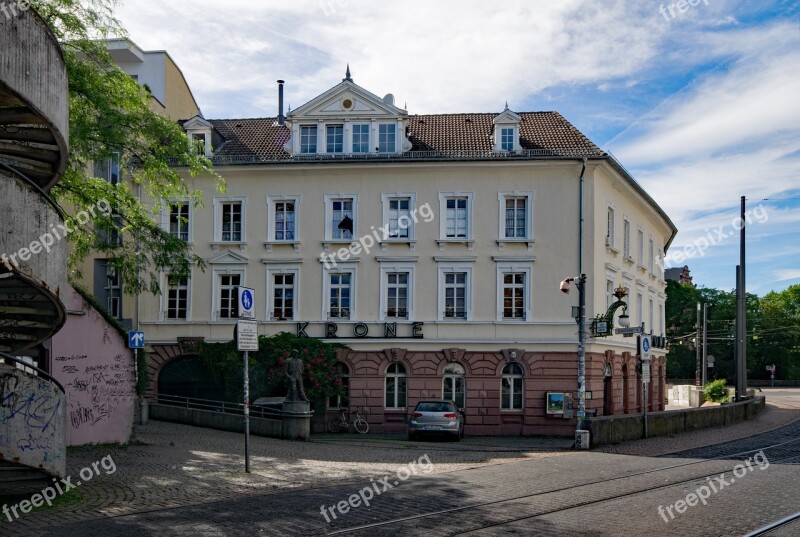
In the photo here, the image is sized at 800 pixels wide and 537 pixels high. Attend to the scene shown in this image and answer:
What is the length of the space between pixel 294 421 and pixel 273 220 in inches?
439

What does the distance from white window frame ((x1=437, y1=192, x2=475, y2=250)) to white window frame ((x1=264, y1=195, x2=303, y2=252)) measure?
5.55m

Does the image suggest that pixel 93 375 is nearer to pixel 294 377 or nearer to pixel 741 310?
pixel 294 377

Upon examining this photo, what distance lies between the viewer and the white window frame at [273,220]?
1363 inches

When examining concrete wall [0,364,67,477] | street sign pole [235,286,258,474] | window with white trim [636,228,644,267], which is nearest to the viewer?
concrete wall [0,364,67,477]

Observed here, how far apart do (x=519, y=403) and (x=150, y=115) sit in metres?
17.6

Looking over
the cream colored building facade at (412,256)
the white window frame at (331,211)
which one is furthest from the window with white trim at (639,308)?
the white window frame at (331,211)

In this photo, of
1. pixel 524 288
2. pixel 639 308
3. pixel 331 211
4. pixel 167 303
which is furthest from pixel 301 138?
pixel 639 308

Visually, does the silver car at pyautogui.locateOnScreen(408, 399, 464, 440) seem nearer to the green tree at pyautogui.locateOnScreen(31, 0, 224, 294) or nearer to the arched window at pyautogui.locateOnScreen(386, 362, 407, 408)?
the arched window at pyautogui.locateOnScreen(386, 362, 407, 408)

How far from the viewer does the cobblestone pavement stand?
1124 cm

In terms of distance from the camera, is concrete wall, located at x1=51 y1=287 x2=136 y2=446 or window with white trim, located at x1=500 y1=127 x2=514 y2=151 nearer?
concrete wall, located at x1=51 y1=287 x2=136 y2=446

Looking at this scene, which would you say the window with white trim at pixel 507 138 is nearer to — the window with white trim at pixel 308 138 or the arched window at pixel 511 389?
the window with white trim at pixel 308 138

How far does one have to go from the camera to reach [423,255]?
33.9 m

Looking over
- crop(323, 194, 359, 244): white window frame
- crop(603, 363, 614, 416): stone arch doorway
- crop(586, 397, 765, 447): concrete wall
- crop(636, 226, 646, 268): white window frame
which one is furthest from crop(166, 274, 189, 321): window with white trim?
crop(636, 226, 646, 268): white window frame

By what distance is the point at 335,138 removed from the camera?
115 feet
